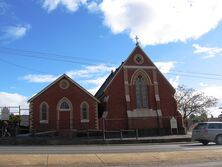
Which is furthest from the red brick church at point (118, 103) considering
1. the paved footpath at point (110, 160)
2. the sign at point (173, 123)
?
the paved footpath at point (110, 160)

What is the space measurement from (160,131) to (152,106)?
354 centimetres

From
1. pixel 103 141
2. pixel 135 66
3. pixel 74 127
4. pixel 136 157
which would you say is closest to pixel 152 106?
pixel 135 66

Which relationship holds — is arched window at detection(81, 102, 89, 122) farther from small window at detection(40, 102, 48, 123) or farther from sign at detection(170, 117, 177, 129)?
sign at detection(170, 117, 177, 129)

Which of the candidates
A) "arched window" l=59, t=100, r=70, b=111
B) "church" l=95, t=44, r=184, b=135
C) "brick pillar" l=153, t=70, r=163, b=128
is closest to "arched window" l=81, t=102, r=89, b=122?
"arched window" l=59, t=100, r=70, b=111

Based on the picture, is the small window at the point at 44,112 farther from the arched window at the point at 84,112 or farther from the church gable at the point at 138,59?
the church gable at the point at 138,59

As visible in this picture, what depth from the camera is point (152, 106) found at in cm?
4850

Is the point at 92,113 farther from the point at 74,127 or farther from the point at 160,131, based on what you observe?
the point at 160,131

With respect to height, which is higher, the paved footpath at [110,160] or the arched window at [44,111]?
the arched window at [44,111]

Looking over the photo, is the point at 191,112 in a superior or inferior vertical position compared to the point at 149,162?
superior

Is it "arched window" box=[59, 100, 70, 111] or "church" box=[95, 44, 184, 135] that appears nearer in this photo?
"arched window" box=[59, 100, 70, 111]

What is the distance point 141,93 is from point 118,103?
335 cm

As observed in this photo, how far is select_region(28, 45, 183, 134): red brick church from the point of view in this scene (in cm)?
4428

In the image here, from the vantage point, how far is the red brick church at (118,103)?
4428 centimetres

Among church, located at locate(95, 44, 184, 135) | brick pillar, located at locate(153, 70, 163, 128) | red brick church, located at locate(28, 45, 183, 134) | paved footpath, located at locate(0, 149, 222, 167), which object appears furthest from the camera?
brick pillar, located at locate(153, 70, 163, 128)
